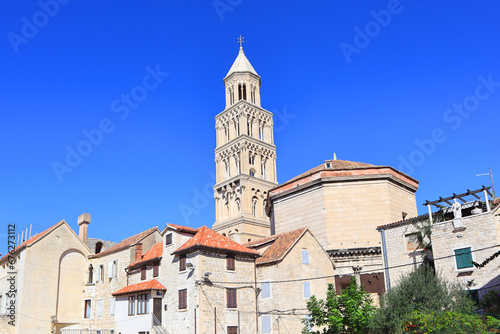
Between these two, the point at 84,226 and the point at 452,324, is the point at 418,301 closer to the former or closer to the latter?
the point at 452,324

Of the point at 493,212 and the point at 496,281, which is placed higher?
the point at 493,212

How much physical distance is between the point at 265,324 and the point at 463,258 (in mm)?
15738

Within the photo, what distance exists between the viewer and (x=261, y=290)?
130 ft

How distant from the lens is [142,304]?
40.2m

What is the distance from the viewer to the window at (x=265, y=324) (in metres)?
37.9

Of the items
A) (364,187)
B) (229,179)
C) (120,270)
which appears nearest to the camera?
(120,270)

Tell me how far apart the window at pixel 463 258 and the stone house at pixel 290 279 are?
1166 centimetres

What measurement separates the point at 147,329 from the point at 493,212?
27641 mm

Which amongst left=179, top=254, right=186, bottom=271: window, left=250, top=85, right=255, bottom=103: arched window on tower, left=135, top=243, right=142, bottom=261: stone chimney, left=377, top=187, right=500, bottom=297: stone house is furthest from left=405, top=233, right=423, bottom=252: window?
left=250, top=85, right=255, bottom=103: arched window on tower

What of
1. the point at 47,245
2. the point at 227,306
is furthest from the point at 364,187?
the point at 47,245

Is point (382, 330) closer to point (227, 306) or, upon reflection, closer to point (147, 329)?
point (227, 306)

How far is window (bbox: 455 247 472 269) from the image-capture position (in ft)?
109

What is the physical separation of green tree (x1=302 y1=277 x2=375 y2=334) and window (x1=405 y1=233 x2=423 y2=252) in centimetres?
560

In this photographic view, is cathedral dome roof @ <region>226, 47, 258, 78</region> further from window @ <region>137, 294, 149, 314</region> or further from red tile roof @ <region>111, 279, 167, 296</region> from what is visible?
window @ <region>137, 294, 149, 314</region>
